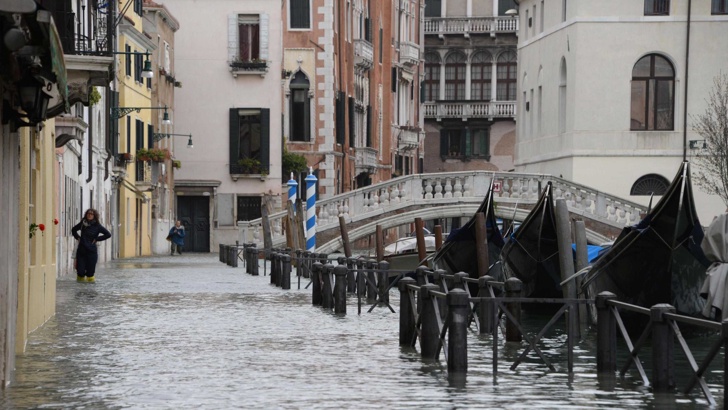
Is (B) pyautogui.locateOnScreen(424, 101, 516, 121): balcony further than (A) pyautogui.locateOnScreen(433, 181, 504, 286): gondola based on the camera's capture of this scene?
Yes

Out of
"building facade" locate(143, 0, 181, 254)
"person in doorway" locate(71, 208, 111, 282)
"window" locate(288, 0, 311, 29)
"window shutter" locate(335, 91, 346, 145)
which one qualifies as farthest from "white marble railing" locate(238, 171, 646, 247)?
"window shutter" locate(335, 91, 346, 145)

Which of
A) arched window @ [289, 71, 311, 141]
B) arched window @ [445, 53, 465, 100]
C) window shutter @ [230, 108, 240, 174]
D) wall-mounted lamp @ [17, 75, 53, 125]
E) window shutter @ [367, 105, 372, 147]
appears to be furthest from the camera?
arched window @ [445, 53, 465, 100]

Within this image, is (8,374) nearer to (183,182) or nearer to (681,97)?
(681,97)

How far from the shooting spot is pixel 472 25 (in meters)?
78.8

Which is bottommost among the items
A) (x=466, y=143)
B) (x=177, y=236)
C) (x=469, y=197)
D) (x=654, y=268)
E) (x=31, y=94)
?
(x=177, y=236)

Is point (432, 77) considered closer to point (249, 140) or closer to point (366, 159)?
point (366, 159)

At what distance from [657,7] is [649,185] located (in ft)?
15.7

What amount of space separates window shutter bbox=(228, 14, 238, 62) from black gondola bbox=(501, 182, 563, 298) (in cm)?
3161

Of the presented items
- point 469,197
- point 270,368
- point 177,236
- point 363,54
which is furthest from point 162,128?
point 270,368

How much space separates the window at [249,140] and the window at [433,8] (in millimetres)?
26396

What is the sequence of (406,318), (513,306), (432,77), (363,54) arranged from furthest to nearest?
1. (432,77)
2. (363,54)
3. (513,306)
4. (406,318)

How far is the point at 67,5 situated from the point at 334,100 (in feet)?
130

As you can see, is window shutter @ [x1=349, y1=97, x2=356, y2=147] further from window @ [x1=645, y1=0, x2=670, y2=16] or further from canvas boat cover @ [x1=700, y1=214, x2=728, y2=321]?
canvas boat cover @ [x1=700, y1=214, x2=728, y2=321]

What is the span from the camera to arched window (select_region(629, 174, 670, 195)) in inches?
1737
